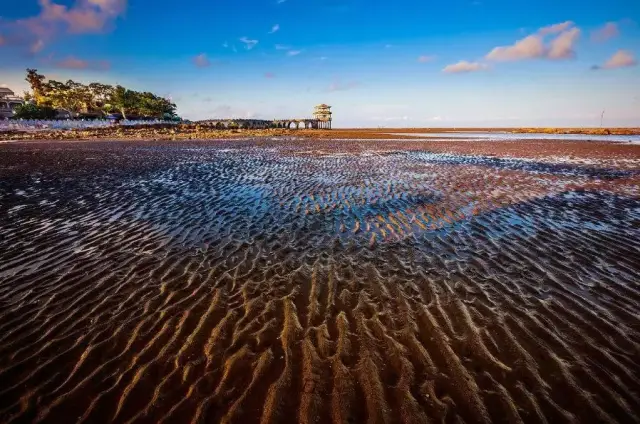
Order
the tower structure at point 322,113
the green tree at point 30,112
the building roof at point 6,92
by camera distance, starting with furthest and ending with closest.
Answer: the tower structure at point 322,113
the building roof at point 6,92
the green tree at point 30,112

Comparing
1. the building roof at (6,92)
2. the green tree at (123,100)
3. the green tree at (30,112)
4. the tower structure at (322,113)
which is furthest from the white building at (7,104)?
the tower structure at (322,113)

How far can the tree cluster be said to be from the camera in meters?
94.7

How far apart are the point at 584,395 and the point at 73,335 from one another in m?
7.43

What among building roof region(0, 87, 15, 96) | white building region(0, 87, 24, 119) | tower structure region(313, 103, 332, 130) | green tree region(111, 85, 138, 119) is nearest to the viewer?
white building region(0, 87, 24, 119)

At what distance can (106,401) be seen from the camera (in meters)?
3.77

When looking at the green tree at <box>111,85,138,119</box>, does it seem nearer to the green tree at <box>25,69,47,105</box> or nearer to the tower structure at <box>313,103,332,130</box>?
the green tree at <box>25,69,47,105</box>

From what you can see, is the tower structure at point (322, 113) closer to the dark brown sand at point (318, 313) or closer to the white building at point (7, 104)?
the white building at point (7, 104)

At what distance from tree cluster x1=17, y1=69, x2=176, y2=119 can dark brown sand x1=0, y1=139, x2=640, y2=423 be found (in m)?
112

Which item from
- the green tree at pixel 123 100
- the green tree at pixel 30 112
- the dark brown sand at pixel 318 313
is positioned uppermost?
the green tree at pixel 123 100

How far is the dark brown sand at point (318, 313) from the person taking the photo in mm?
3793

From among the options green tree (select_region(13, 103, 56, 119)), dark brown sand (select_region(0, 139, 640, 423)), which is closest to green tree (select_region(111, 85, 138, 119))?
green tree (select_region(13, 103, 56, 119))

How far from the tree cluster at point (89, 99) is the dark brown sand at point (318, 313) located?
111846 mm

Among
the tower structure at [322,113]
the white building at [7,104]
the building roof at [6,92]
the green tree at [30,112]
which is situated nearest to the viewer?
the green tree at [30,112]

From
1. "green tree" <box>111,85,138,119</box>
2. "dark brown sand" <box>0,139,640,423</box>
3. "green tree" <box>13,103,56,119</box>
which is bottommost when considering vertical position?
"dark brown sand" <box>0,139,640,423</box>
